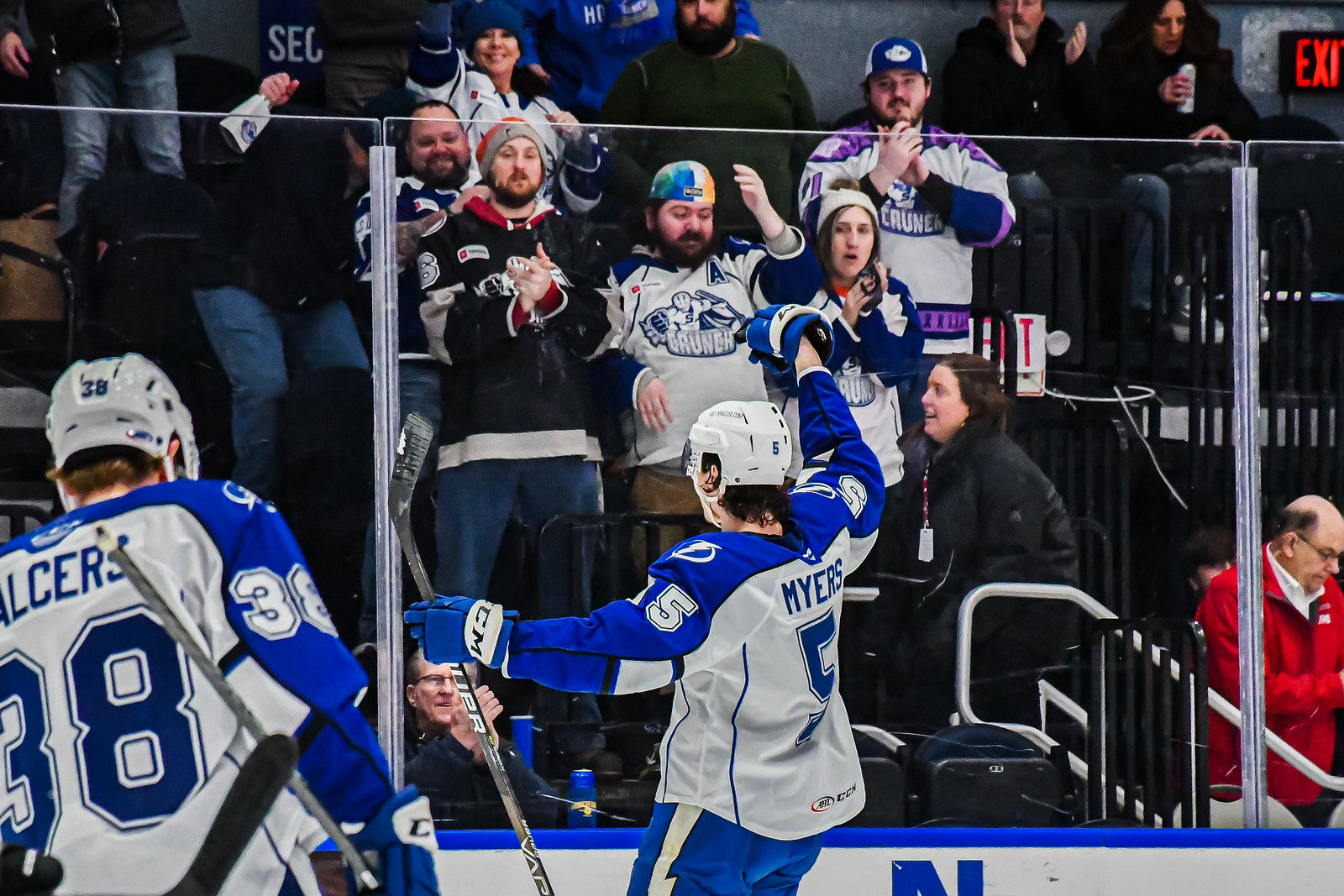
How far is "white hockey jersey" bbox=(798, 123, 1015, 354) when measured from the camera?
3.81 meters

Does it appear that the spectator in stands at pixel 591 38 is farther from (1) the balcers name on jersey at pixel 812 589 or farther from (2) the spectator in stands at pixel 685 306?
(1) the balcers name on jersey at pixel 812 589

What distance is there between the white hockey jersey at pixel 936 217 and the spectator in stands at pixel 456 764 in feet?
4.25

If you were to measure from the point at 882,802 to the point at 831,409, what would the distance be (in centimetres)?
95

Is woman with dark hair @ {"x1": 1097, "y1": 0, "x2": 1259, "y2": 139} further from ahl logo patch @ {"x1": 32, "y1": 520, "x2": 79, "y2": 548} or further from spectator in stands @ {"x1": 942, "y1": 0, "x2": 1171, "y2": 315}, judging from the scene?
ahl logo patch @ {"x1": 32, "y1": 520, "x2": 79, "y2": 548}

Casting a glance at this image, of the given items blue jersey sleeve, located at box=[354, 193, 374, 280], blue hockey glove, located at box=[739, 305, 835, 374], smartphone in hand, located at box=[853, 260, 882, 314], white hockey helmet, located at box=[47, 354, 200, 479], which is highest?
blue jersey sleeve, located at box=[354, 193, 374, 280]

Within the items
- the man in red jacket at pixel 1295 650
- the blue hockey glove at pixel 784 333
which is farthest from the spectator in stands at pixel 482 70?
the man in red jacket at pixel 1295 650

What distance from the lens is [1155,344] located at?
3.93 m

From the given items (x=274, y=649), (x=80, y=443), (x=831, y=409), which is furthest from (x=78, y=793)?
(x=831, y=409)

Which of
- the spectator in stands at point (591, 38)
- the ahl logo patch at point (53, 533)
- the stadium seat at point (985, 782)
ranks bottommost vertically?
the stadium seat at point (985, 782)

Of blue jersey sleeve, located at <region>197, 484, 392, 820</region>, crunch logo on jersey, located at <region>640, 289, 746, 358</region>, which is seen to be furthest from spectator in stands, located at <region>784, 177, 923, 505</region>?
blue jersey sleeve, located at <region>197, 484, 392, 820</region>

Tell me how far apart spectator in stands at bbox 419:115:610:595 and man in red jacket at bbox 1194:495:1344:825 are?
1.52 m

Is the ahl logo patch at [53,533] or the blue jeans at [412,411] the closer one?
the ahl logo patch at [53,533]

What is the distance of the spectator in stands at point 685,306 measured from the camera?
3.71 meters

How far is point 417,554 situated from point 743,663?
24.5 inches
